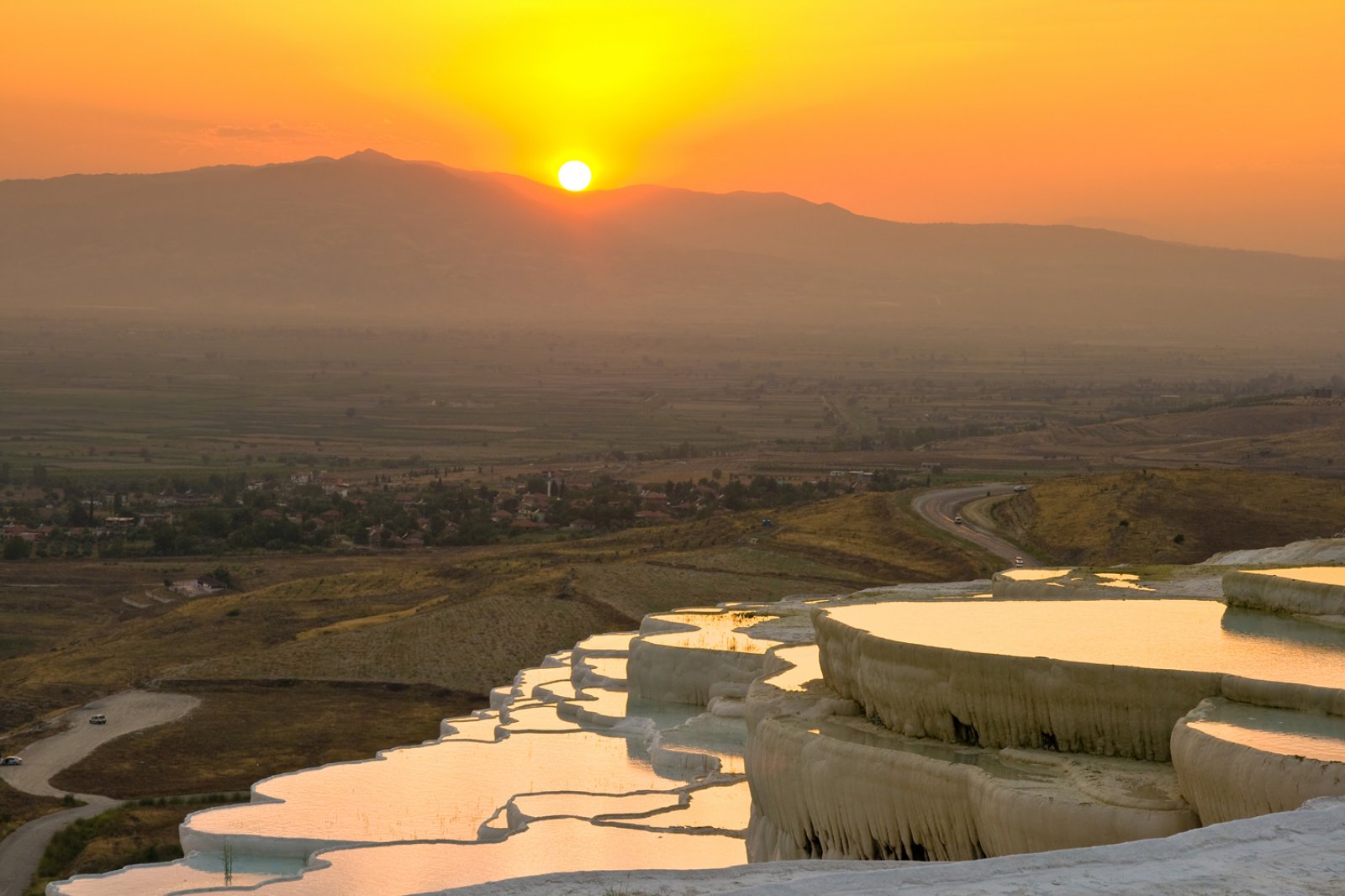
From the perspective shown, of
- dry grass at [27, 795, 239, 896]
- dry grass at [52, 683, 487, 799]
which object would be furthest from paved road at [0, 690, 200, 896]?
dry grass at [52, 683, 487, 799]

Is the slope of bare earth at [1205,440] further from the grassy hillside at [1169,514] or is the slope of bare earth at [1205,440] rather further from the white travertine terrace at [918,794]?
the white travertine terrace at [918,794]

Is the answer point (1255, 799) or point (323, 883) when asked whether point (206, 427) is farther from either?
point (1255, 799)

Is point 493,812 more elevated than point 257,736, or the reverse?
point 493,812

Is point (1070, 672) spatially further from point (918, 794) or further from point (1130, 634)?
point (1130, 634)

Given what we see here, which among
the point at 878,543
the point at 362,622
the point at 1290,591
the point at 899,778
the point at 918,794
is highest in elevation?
the point at 1290,591

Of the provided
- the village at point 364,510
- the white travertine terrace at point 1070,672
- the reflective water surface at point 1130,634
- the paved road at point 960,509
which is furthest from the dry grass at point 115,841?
the village at point 364,510

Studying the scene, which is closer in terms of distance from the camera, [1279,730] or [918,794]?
[1279,730]

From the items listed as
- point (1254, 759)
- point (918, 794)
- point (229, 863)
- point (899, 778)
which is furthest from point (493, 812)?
point (1254, 759)
